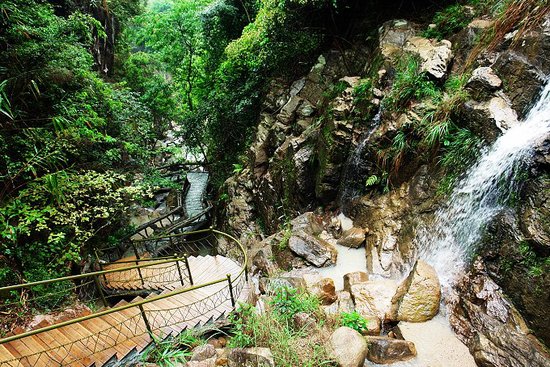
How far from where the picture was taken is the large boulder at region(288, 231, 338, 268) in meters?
6.33

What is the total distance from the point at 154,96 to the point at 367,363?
1728 cm

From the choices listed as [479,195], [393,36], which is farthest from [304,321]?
[393,36]

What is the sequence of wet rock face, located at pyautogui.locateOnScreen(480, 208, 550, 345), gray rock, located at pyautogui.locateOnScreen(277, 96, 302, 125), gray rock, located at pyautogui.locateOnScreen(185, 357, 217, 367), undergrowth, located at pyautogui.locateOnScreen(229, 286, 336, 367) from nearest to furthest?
undergrowth, located at pyautogui.locateOnScreen(229, 286, 336, 367) → gray rock, located at pyautogui.locateOnScreen(185, 357, 217, 367) → wet rock face, located at pyautogui.locateOnScreen(480, 208, 550, 345) → gray rock, located at pyautogui.locateOnScreen(277, 96, 302, 125)

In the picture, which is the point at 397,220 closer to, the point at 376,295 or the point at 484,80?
the point at 376,295

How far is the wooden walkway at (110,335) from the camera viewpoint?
155 inches

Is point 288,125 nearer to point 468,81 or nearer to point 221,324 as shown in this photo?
point 468,81

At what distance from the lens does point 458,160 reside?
209 inches

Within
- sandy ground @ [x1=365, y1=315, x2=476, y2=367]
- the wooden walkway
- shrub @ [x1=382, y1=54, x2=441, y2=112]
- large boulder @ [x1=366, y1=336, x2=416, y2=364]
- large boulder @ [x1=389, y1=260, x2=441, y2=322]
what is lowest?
the wooden walkway

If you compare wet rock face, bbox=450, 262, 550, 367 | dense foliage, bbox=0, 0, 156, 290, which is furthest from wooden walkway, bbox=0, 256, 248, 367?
wet rock face, bbox=450, 262, 550, 367

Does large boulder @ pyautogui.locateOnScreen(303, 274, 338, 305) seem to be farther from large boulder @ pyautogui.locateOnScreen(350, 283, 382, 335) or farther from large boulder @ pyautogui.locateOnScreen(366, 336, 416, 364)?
large boulder @ pyautogui.locateOnScreen(366, 336, 416, 364)

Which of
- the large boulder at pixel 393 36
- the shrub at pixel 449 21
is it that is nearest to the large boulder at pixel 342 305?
the large boulder at pixel 393 36

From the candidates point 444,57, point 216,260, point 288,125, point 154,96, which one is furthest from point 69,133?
point 154,96

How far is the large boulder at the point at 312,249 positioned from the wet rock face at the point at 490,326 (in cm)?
258

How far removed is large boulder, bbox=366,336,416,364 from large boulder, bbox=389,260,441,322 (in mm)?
553
